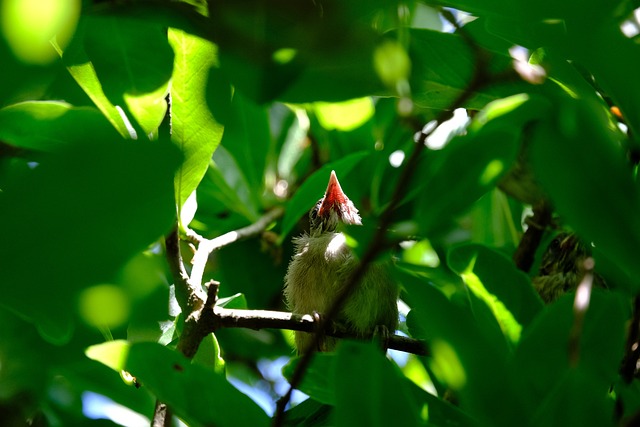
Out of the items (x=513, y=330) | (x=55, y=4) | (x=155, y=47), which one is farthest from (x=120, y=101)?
(x=513, y=330)

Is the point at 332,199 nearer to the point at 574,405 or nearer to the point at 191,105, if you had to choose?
the point at 191,105

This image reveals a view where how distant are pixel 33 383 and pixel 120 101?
0.49 metres

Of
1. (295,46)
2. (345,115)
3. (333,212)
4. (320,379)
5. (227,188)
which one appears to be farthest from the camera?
(333,212)

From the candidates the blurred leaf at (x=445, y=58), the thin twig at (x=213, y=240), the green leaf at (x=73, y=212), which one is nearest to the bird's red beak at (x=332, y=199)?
the thin twig at (x=213, y=240)

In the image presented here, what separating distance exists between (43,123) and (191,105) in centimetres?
28

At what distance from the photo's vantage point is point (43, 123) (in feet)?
3.64

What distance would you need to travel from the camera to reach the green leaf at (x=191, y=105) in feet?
3.88

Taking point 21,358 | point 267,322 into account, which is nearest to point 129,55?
point 21,358

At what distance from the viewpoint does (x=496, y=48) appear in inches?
58.3

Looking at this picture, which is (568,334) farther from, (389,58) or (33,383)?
(33,383)

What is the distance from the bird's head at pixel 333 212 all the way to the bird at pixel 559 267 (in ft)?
3.59

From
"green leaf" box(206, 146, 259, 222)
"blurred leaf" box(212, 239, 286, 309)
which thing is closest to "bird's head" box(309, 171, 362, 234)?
"blurred leaf" box(212, 239, 286, 309)

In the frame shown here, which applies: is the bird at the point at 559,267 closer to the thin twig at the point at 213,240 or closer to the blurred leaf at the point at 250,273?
the thin twig at the point at 213,240

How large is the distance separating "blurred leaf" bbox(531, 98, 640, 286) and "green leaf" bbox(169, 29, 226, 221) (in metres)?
0.54
